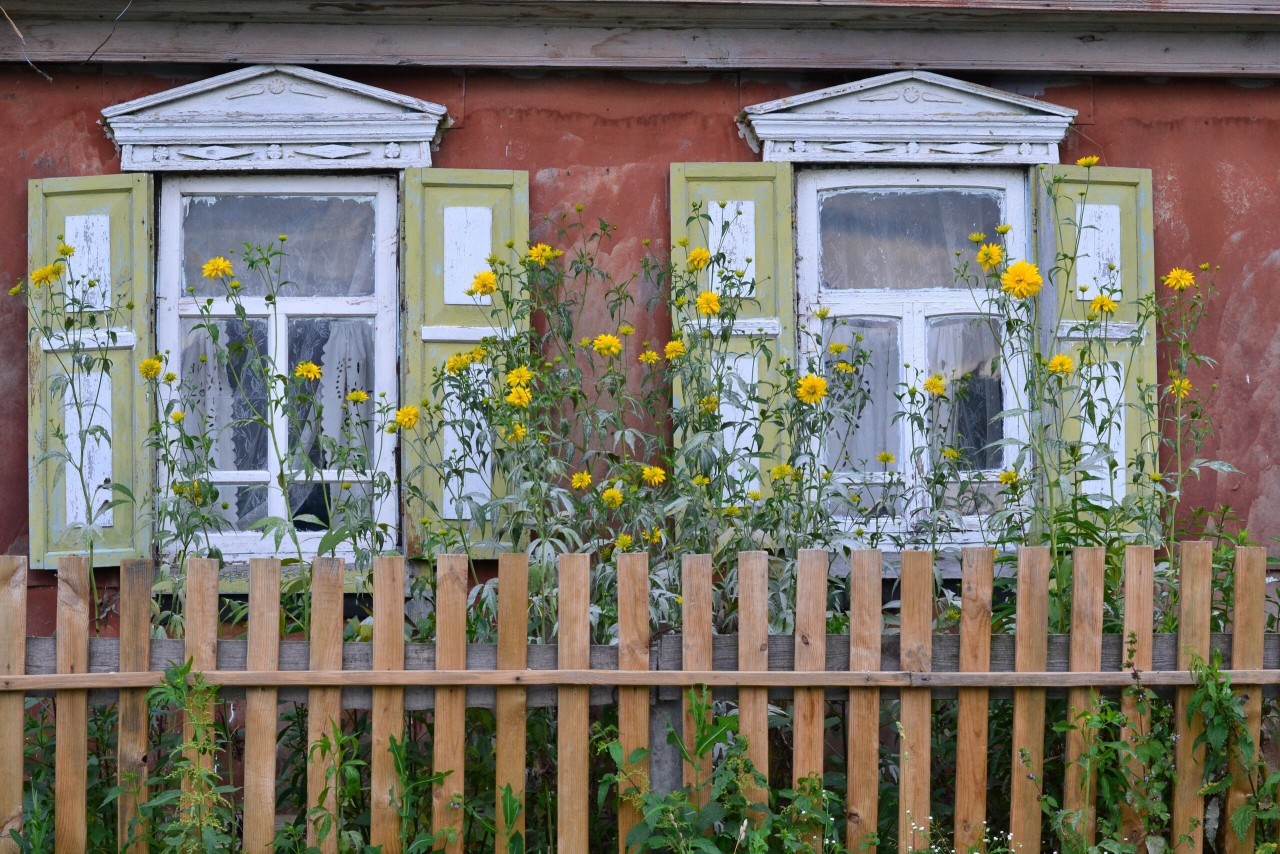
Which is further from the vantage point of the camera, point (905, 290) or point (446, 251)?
point (905, 290)

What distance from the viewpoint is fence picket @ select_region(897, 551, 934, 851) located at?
141 inches

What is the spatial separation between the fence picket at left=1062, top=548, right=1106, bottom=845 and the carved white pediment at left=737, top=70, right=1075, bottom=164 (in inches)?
95.9

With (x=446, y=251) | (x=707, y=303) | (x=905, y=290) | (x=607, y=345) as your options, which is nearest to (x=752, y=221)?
(x=905, y=290)

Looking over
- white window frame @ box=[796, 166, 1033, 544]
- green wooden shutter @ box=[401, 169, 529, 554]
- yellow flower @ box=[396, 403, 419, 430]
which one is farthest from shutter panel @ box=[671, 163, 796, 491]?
yellow flower @ box=[396, 403, 419, 430]

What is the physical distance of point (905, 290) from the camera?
5613mm

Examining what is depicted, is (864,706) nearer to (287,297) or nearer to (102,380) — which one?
(287,297)

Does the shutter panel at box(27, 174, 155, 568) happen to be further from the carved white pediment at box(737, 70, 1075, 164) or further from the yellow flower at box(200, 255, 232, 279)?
the carved white pediment at box(737, 70, 1075, 164)

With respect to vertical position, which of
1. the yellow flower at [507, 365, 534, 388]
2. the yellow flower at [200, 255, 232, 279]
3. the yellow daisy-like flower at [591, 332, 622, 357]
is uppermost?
the yellow flower at [200, 255, 232, 279]

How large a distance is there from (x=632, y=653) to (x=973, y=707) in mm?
916

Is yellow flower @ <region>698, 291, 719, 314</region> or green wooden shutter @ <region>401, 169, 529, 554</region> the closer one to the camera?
yellow flower @ <region>698, 291, 719, 314</region>

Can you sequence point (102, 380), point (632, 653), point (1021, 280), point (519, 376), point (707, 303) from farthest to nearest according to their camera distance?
point (102, 380)
point (707, 303)
point (519, 376)
point (1021, 280)
point (632, 653)

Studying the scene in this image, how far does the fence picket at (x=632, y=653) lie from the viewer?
354 centimetres

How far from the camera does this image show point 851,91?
5.55 metres

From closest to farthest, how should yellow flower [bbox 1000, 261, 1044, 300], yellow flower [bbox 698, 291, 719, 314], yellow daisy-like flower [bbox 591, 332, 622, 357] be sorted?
yellow flower [bbox 1000, 261, 1044, 300] → yellow daisy-like flower [bbox 591, 332, 622, 357] → yellow flower [bbox 698, 291, 719, 314]
